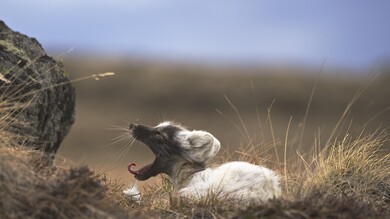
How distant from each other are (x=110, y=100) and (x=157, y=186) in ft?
101

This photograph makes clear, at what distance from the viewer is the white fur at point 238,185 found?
7.11m

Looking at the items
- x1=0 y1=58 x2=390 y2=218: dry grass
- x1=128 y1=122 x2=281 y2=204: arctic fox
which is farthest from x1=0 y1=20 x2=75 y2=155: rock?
x1=128 y1=122 x2=281 y2=204: arctic fox

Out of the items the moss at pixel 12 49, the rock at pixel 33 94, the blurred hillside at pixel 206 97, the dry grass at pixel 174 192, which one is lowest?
the blurred hillside at pixel 206 97

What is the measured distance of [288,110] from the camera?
128ft

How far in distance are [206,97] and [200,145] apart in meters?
31.3

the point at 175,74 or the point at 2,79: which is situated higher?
the point at 2,79

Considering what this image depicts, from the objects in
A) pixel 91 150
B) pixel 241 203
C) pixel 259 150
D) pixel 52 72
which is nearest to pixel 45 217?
pixel 241 203

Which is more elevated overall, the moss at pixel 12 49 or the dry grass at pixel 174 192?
the moss at pixel 12 49

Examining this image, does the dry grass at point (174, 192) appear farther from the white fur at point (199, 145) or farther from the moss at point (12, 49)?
the moss at point (12, 49)

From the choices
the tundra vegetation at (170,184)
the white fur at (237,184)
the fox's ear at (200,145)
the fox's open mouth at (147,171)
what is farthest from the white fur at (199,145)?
the tundra vegetation at (170,184)

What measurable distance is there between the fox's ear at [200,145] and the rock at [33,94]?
152cm

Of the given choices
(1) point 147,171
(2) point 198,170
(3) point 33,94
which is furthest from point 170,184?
(3) point 33,94

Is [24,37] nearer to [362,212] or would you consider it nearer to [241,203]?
[241,203]

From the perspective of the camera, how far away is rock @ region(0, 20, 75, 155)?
796 centimetres
